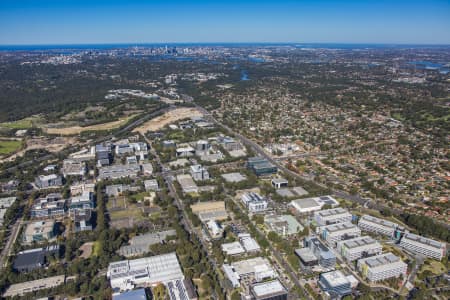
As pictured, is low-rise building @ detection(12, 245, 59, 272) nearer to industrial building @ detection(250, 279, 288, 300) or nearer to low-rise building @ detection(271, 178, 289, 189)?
industrial building @ detection(250, 279, 288, 300)

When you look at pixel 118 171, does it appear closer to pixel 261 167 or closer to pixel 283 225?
pixel 261 167

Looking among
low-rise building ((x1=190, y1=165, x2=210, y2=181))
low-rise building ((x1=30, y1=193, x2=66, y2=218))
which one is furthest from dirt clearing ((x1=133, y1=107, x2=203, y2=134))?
low-rise building ((x1=30, y1=193, x2=66, y2=218))

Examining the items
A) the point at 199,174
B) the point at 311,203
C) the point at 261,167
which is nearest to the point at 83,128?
the point at 199,174

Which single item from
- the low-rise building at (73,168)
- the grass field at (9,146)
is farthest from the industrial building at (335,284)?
the grass field at (9,146)

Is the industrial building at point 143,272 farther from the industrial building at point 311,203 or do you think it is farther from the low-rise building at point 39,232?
the industrial building at point 311,203

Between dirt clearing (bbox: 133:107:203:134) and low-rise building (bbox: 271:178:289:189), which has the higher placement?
dirt clearing (bbox: 133:107:203:134)

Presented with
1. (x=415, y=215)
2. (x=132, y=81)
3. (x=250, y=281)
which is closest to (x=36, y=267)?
(x=250, y=281)
